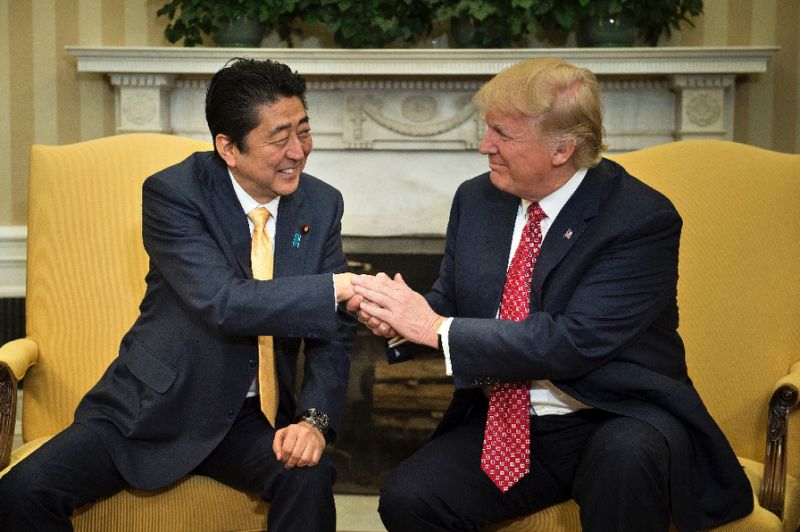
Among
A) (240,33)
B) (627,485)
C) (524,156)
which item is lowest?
(627,485)

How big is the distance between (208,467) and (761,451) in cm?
132

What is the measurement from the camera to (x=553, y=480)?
2.16 metres

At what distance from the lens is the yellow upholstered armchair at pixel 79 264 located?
2.56 metres

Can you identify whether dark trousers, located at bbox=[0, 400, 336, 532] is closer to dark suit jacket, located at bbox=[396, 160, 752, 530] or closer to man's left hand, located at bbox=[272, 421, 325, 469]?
man's left hand, located at bbox=[272, 421, 325, 469]

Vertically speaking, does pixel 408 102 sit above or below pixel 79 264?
above

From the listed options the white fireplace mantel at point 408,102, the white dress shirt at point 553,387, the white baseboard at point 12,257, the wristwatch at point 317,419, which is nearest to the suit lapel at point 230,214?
the wristwatch at point 317,419

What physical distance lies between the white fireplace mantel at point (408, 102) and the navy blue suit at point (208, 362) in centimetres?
172

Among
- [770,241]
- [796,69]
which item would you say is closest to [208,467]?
[770,241]

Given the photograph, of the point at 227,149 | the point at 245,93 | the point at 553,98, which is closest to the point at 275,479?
the point at 227,149

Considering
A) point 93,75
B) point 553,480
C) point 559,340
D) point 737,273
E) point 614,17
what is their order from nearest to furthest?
point 559,340, point 553,480, point 737,273, point 614,17, point 93,75

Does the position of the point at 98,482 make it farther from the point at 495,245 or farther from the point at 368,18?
the point at 368,18

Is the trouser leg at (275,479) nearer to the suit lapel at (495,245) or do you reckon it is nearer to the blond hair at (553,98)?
the suit lapel at (495,245)

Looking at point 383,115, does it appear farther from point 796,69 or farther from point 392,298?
point 392,298

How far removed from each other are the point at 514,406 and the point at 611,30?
89.8 inches
